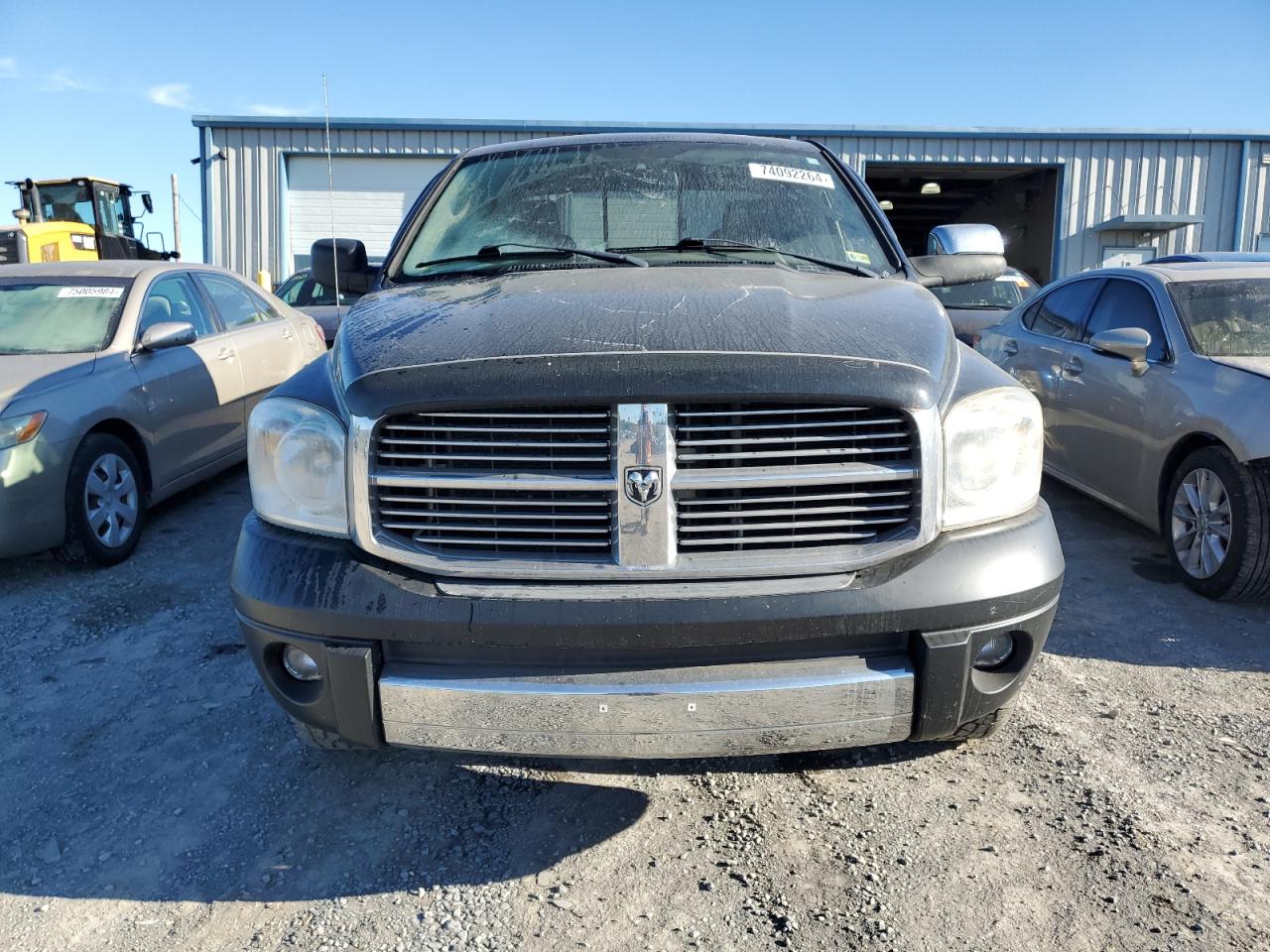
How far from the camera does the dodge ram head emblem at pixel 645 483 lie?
2.03m

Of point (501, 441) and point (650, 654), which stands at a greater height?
point (501, 441)

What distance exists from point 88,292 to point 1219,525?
5.97 meters

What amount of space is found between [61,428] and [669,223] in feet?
10.6

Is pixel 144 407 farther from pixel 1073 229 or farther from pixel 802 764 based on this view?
pixel 1073 229

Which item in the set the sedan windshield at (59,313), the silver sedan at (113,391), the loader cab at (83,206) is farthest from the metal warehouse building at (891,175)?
the sedan windshield at (59,313)

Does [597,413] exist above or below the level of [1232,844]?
above

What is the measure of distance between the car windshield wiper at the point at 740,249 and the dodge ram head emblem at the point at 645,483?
49.5 inches

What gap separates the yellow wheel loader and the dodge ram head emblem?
1650cm

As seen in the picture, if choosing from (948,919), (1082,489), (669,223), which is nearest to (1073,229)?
(1082,489)

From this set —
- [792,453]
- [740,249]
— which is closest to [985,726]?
[792,453]

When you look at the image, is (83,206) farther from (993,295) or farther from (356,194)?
(993,295)

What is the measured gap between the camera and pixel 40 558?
16.3 feet

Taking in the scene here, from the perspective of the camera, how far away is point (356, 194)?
1777 cm

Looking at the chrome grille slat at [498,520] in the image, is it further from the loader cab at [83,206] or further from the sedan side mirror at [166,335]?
the loader cab at [83,206]
